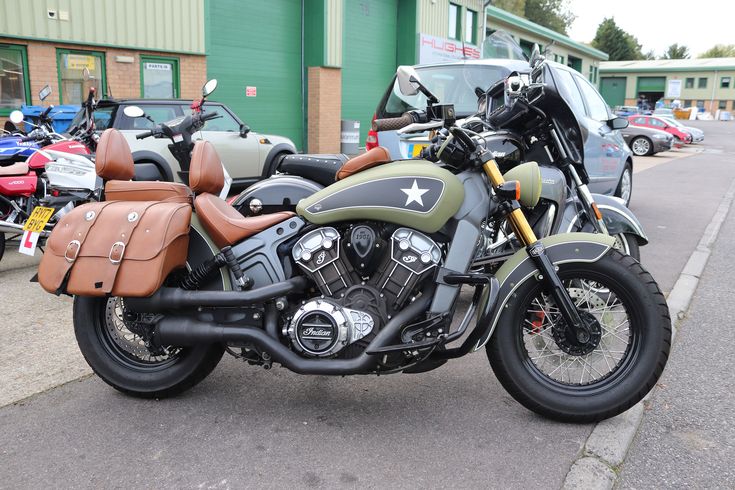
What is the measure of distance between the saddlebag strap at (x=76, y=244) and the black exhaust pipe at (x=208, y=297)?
0.33 m

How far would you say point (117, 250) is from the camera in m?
3.15

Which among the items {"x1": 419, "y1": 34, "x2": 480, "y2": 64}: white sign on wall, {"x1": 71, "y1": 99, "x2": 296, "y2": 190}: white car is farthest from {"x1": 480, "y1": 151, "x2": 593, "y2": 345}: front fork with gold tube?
{"x1": 419, "y1": 34, "x2": 480, "y2": 64}: white sign on wall

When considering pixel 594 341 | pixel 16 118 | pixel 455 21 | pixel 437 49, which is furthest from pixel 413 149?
pixel 455 21

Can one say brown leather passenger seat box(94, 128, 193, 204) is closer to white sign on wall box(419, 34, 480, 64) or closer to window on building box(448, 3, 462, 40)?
white sign on wall box(419, 34, 480, 64)

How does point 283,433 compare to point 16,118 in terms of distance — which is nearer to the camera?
point 283,433

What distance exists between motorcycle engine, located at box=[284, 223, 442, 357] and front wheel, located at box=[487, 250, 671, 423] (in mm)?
536

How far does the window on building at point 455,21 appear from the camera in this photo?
80.7 feet

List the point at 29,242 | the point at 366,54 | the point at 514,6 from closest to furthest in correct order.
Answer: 1. the point at 29,242
2. the point at 366,54
3. the point at 514,6

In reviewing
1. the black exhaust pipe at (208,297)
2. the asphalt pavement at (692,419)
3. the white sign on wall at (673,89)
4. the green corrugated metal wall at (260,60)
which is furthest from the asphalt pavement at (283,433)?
the white sign on wall at (673,89)

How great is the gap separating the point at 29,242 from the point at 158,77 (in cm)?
974

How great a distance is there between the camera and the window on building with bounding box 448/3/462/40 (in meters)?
24.6

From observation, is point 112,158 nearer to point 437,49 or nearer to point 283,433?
point 283,433

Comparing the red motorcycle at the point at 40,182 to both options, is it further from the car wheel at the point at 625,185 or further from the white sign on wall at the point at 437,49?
the white sign on wall at the point at 437,49

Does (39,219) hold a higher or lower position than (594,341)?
higher
